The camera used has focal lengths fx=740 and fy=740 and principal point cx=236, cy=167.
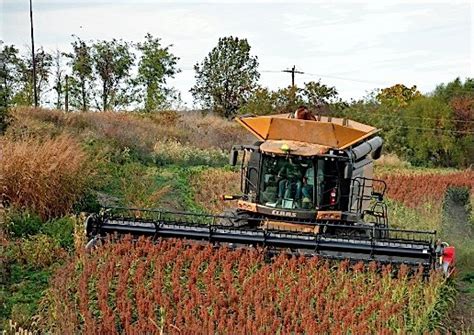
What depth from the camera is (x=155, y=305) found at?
7566 mm

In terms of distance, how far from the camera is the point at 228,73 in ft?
154

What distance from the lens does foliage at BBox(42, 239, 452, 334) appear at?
7.07 m

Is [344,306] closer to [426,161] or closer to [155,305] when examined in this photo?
[155,305]

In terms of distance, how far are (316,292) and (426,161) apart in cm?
3848

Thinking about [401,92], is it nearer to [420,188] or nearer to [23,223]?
[420,188]

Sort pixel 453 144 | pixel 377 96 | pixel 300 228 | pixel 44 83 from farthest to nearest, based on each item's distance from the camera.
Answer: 1. pixel 377 96
2. pixel 453 144
3. pixel 44 83
4. pixel 300 228

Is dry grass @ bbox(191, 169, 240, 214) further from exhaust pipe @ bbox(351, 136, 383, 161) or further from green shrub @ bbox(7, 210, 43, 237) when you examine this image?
green shrub @ bbox(7, 210, 43, 237)

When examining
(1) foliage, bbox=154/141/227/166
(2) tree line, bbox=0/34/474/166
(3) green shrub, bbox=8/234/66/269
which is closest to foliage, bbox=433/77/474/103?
(2) tree line, bbox=0/34/474/166

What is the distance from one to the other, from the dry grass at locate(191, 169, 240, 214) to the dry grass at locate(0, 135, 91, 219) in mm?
4851

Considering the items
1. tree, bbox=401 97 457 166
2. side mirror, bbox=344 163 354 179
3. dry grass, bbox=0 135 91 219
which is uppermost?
side mirror, bbox=344 163 354 179

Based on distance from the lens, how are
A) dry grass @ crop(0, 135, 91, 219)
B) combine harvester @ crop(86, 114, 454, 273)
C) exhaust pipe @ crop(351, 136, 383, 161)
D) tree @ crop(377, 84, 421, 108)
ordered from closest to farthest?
combine harvester @ crop(86, 114, 454, 273)
exhaust pipe @ crop(351, 136, 383, 161)
dry grass @ crop(0, 135, 91, 219)
tree @ crop(377, 84, 421, 108)

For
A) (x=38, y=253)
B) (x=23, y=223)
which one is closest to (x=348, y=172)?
(x=38, y=253)

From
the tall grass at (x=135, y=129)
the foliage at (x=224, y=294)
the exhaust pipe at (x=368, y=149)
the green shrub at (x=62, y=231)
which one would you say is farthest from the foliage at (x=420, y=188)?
the foliage at (x=224, y=294)

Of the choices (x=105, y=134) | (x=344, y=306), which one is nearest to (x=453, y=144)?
(x=105, y=134)
